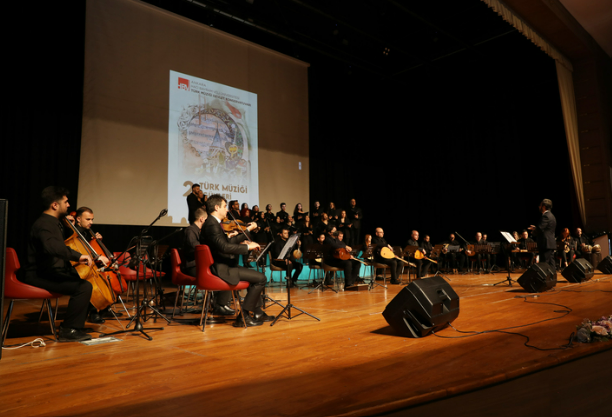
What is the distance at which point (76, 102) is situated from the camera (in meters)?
7.98

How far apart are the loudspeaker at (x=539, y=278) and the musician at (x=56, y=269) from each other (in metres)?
5.67

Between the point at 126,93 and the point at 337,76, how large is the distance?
6.93 m

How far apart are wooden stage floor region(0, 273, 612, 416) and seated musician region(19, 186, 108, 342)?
19cm

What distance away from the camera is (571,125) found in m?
10.6

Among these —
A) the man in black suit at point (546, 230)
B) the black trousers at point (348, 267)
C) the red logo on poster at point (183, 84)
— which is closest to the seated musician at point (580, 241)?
the man in black suit at point (546, 230)

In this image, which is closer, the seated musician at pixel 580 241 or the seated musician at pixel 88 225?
the seated musician at pixel 88 225

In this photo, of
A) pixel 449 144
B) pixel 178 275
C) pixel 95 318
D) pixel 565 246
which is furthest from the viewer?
pixel 449 144

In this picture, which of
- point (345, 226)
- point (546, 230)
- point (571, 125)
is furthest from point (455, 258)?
point (546, 230)

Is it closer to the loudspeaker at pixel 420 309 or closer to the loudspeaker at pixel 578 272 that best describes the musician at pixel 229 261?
the loudspeaker at pixel 420 309

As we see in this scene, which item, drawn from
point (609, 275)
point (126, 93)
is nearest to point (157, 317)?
point (126, 93)

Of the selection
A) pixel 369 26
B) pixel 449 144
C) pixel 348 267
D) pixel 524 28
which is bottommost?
pixel 348 267

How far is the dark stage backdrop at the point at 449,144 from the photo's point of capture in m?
12.6

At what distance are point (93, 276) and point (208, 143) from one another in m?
5.57

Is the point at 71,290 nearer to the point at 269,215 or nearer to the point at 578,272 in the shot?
the point at 269,215
